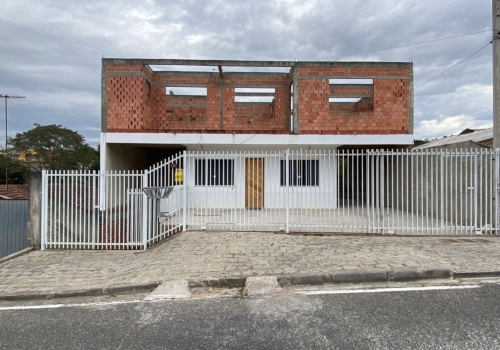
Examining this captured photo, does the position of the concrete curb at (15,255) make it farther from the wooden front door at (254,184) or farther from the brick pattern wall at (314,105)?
the brick pattern wall at (314,105)

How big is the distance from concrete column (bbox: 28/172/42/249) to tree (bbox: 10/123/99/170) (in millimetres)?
29179

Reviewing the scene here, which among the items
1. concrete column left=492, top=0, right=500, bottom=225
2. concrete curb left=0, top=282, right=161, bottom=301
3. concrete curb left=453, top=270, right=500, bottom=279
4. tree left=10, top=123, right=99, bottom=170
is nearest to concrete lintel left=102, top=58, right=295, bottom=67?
concrete column left=492, top=0, right=500, bottom=225

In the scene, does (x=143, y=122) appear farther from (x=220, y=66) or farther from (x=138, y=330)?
(x=138, y=330)

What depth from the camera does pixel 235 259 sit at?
5277 millimetres

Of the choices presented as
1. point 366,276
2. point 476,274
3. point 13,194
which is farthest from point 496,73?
point 13,194

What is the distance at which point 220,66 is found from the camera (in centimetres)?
1116

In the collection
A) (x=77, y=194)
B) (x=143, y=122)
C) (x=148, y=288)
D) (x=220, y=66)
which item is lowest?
(x=148, y=288)

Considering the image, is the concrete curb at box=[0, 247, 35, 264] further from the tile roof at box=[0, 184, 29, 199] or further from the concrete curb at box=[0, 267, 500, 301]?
the tile roof at box=[0, 184, 29, 199]

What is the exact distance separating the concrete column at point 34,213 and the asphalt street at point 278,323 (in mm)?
3126

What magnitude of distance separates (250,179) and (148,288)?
7819 mm

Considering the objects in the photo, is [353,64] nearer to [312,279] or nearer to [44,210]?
[312,279]

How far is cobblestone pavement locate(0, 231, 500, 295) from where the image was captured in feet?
15.4

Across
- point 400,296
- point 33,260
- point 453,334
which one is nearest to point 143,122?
point 33,260

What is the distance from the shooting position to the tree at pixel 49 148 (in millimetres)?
31094
